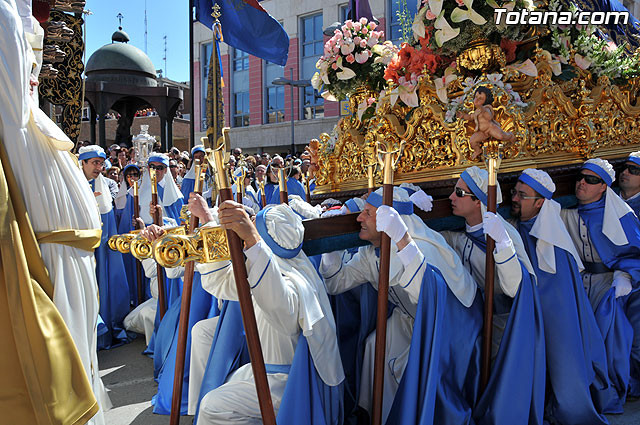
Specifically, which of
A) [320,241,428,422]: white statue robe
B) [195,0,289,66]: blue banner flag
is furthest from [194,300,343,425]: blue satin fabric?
[195,0,289,66]: blue banner flag

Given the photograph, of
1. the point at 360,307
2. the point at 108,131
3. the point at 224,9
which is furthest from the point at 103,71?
the point at 360,307

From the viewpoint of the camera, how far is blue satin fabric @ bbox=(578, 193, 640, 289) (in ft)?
11.9

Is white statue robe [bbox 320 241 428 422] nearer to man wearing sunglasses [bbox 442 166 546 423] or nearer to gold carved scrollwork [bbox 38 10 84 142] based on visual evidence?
man wearing sunglasses [bbox 442 166 546 423]

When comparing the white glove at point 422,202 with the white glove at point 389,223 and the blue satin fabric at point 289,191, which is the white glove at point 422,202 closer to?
the white glove at point 389,223

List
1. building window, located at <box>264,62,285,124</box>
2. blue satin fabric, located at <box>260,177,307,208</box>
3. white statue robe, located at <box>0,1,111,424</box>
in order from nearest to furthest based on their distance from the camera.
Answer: white statue robe, located at <box>0,1,111,424</box>
blue satin fabric, located at <box>260,177,307,208</box>
building window, located at <box>264,62,285,124</box>

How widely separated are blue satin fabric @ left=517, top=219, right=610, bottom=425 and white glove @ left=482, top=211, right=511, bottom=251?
613 mm

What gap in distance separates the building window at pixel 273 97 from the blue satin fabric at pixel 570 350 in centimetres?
2204

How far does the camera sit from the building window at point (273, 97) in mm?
24328

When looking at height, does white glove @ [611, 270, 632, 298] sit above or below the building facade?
below

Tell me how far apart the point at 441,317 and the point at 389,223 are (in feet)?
2.07

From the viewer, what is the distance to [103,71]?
50.7 ft

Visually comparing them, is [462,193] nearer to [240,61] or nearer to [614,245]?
[614,245]

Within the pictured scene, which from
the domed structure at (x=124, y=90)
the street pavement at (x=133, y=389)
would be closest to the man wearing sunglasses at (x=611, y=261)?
the street pavement at (x=133, y=389)

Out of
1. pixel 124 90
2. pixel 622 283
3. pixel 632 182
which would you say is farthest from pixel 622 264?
pixel 124 90
